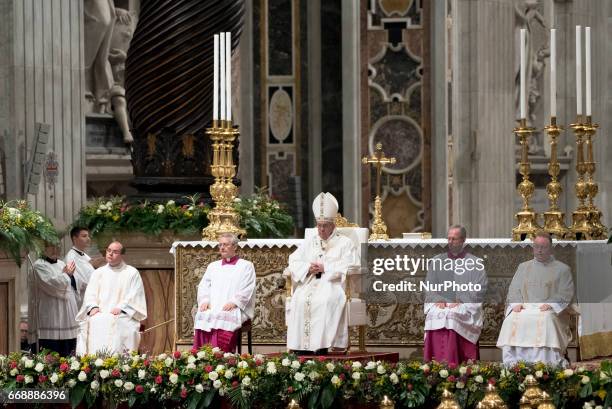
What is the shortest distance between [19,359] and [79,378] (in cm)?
55

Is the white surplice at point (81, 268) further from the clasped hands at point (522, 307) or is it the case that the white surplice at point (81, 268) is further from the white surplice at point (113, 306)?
the clasped hands at point (522, 307)

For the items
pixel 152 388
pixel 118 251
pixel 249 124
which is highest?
pixel 249 124

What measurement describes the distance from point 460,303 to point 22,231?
10.6 ft

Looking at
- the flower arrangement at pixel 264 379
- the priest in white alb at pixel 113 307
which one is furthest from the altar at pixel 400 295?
the flower arrangement at pixel 264 379

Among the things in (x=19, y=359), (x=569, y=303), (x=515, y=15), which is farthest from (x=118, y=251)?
(x=515, y=15)

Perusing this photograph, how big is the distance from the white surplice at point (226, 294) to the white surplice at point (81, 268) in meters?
1.55

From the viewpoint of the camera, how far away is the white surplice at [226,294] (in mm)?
13078

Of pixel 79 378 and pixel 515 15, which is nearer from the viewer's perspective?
pixel 79 378

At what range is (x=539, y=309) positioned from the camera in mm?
12773

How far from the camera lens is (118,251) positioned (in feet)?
44.5

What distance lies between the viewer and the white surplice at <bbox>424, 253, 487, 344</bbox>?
12961mm

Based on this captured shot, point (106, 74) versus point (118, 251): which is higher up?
point (106, 74)

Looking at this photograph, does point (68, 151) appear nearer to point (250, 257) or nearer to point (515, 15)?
point (250, 257)

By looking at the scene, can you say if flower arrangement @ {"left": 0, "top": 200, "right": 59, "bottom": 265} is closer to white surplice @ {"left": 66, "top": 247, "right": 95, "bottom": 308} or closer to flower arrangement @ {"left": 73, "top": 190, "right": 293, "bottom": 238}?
white surplice @ {"left": 66, "top": 247, "right": 95, "bottom": 308}
